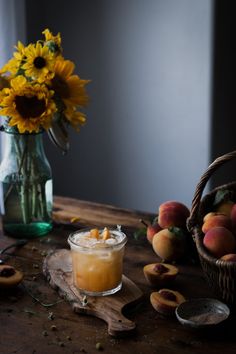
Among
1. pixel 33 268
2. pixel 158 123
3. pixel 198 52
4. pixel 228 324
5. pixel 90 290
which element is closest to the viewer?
pixel 228 324

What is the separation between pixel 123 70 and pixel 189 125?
1.36 feet

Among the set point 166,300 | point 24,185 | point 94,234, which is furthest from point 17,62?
point 166,300

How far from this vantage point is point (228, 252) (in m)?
1.25

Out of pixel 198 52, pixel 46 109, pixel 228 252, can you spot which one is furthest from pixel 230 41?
pixel 228 252

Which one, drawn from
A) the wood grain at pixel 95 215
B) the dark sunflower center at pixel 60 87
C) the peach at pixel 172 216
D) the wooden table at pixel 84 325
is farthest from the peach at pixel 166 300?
the dark sunflower center at pixel 60 87

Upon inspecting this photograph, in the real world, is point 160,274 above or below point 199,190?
below

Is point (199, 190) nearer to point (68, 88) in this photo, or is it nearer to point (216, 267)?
point (216, 267)

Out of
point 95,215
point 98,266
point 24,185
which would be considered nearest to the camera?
point 98,266

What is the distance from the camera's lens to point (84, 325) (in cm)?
118

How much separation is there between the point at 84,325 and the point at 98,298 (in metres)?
0.10

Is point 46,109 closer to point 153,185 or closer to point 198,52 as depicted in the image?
point 198,52

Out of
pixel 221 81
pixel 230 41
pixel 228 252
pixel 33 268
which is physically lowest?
pixel 33 268

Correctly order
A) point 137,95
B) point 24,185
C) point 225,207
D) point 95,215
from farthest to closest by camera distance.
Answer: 1. point 137,95
2. point 95,215
3. point 24,185
4. point 225,207

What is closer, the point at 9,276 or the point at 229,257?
the point at 229,257
